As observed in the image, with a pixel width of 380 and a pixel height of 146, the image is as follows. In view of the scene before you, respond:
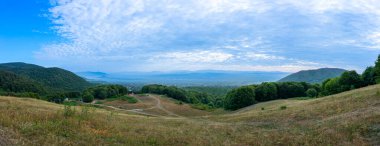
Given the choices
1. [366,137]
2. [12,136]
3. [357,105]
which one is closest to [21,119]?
[12,136]

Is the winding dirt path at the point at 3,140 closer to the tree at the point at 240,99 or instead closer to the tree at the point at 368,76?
the tree at the point at 240,99

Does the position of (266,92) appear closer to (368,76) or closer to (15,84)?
(368,76)

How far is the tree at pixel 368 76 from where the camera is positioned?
75438mm

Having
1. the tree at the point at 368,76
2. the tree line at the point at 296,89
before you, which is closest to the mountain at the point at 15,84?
the tree line at the point at 296,89

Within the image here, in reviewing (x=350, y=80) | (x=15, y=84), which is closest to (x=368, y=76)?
(x=350, y=80)

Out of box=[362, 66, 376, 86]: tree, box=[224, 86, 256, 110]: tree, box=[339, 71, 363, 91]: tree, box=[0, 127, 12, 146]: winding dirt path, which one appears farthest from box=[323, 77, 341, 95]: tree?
box=[0, 127, 12, 146]: winding dirt path

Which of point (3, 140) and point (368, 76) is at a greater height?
point (368, 76)

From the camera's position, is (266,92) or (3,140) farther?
(266,92)

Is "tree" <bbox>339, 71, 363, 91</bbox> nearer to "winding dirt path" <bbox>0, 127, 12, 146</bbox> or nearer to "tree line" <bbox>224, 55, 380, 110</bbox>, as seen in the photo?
"tree line" <bbox>224, 55, 380, 110</bbox>

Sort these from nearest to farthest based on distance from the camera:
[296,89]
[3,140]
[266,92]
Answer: [3,140] → [266,92] → [296,89]

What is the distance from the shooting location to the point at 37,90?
146 metres

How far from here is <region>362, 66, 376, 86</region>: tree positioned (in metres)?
75.4

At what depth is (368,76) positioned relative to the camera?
253ft

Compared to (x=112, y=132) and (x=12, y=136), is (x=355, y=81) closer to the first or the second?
(x=112, y=132)
